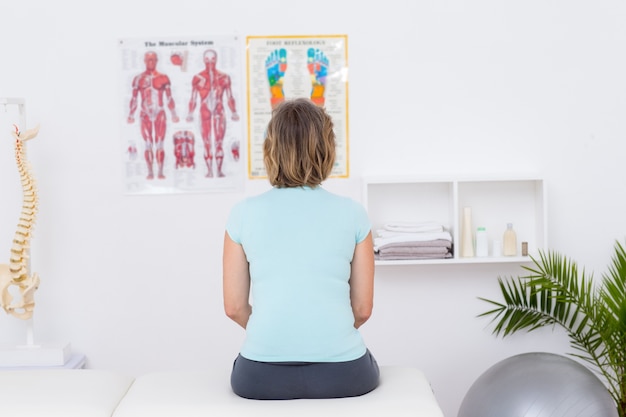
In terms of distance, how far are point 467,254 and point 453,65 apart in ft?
2.59

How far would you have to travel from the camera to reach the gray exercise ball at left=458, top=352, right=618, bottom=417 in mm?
2711

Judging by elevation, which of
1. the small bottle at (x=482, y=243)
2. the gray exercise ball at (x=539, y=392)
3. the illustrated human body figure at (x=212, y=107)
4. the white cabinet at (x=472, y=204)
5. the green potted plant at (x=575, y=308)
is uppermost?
the illustrated human body figure at (x=212, y=107)

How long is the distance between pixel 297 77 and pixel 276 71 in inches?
3.6

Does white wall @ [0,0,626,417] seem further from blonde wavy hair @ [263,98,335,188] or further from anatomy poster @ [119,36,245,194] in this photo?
blonde wavy hair @ [263,98,335,188]

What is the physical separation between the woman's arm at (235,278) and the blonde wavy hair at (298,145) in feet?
0.71

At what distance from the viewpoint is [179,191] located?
137 inches

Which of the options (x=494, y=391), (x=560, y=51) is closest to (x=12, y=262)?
(x=494, y=391)

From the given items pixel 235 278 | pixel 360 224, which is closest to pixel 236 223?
pixel 235 278

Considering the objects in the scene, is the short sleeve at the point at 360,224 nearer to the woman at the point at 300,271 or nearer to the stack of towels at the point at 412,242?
the woman at the point at 300,271

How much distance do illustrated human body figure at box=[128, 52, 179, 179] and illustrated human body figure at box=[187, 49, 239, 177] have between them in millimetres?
108

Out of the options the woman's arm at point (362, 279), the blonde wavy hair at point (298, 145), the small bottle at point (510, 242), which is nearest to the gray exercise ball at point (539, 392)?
the small bottle at point (510, 242)

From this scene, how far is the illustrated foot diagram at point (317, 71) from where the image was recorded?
11.3ft

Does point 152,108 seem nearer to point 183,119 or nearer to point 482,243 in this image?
point 183,119

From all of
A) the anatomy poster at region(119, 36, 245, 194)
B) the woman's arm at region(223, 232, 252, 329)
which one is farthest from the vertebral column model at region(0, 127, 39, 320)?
the woman's arm at region(223, 232, 252, 329)
